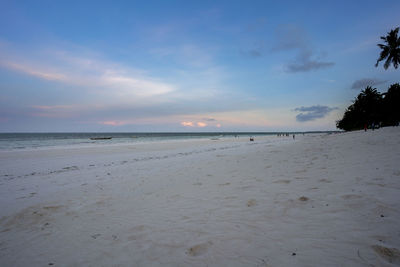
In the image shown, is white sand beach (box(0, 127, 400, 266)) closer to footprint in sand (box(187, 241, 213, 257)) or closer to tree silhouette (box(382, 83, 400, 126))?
footprint in sand (box(187, 241, 213, 257))

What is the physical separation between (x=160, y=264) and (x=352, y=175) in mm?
5780

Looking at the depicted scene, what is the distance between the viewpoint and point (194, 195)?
17.1 ft

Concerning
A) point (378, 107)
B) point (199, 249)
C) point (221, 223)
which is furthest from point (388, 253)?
point (378, 107)

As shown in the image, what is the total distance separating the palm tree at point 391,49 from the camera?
104ft

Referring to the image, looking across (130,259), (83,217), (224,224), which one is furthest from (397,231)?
(83,217)

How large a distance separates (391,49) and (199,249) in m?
47.5

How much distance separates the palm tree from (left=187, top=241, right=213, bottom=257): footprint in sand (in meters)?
45.2

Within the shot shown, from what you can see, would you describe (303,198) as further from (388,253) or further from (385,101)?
(385,101)

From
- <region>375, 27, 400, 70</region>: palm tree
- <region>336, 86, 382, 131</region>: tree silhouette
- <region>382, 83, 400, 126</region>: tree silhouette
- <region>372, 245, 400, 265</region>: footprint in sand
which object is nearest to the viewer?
<region>372, 245, 400, 265</region>: footprint in sand

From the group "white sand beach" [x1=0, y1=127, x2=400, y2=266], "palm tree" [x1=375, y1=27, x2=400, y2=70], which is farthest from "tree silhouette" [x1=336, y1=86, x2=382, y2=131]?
"white sand beach" [x1=0, y1=127, x2=400, y2=266]

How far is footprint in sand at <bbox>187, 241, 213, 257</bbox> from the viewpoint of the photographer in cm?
264

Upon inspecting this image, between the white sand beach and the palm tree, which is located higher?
the palm tree

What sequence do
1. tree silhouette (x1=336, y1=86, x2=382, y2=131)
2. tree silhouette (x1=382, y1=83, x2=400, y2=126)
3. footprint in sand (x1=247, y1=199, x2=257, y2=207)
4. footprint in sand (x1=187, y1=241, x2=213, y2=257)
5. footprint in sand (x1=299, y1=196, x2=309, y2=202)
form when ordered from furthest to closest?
tree silhouette (x1=336, y1=86, x2=382, y2=131)
tree silhouette (x1=382, y1=83, x2=400, y2=126)
footprint in sand (x1=247, y1=199, x2=257, y2=207)
footprint in sand (x1=299, y1=196, x2=309, y2=202)
footprint in sand (x1=187, y1=241, x2=213, y2=257)

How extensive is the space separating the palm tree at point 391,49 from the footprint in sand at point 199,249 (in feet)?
148
